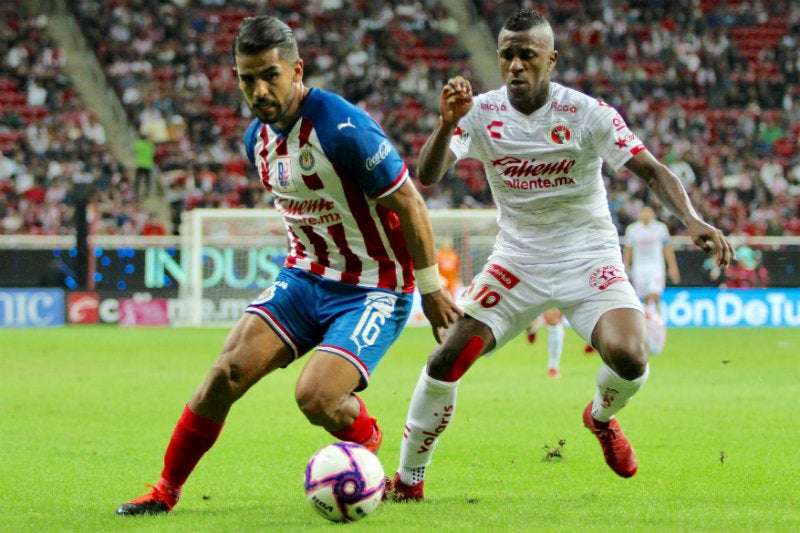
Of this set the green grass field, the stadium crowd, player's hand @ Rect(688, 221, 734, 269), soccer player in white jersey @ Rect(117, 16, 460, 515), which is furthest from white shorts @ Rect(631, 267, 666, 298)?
soccer player in white jersey @ Rect(117, 16, 460, 515)

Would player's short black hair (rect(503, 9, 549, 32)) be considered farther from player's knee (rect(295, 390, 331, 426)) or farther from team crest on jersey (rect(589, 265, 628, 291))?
player's knee (rect(295, 390, 331, 426))

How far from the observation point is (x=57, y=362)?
1507 centimetres

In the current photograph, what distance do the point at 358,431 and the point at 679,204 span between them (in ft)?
6.22

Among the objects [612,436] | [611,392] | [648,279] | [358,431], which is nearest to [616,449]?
[612,436]

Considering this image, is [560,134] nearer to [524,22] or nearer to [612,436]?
[524,22]

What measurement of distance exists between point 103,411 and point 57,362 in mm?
5137

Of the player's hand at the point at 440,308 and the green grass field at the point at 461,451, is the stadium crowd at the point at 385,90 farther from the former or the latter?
the player's hand at the point at 440,308

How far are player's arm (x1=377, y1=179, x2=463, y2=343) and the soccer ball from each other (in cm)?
70

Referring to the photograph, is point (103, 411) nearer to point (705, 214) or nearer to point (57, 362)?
point (57, 362)

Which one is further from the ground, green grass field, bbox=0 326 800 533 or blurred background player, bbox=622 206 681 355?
green grass field, bbox=0 326 800 533

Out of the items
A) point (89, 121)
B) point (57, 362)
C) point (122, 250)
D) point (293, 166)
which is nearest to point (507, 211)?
point (293, 166)

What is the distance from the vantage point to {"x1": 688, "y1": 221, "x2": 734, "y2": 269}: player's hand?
548 centimetres

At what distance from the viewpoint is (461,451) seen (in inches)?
310

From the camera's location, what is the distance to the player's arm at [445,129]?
5.27m
